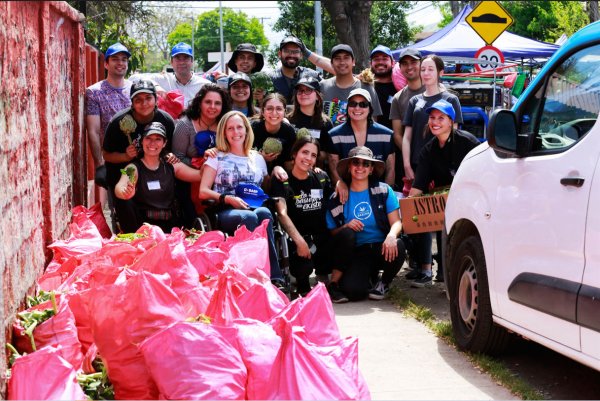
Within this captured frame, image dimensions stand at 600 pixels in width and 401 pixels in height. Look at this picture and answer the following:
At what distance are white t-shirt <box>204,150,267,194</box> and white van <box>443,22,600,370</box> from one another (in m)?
2.19

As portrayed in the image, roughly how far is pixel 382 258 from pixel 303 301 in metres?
3.46

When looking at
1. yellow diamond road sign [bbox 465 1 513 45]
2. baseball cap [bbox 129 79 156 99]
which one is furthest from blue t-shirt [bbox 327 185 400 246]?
yellow diamond road sign [bbox 465 1 513 45]

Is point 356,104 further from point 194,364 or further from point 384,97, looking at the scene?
point 194,364

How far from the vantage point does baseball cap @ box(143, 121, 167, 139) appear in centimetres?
768

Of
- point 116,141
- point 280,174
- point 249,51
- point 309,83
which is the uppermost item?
point 249,51

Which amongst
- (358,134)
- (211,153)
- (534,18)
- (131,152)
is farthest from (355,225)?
(534,18)

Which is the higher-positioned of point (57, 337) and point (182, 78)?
point (182, 78)

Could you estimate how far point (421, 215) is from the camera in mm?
7836

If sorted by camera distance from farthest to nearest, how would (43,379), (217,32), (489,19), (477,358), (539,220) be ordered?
(217,32) → (489,19) → (477,358) → (539,220) → (43,379)

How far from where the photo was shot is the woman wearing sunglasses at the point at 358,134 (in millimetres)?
8562

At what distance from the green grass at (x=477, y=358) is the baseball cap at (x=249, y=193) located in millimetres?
1497

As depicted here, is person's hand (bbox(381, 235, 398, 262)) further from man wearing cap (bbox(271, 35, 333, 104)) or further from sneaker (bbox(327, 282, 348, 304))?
man wearing cap (bbox(271, 35, 333, 104))

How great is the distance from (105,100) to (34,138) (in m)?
3.19

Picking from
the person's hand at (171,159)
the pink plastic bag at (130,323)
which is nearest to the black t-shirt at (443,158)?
the person's hand at (171,159)
